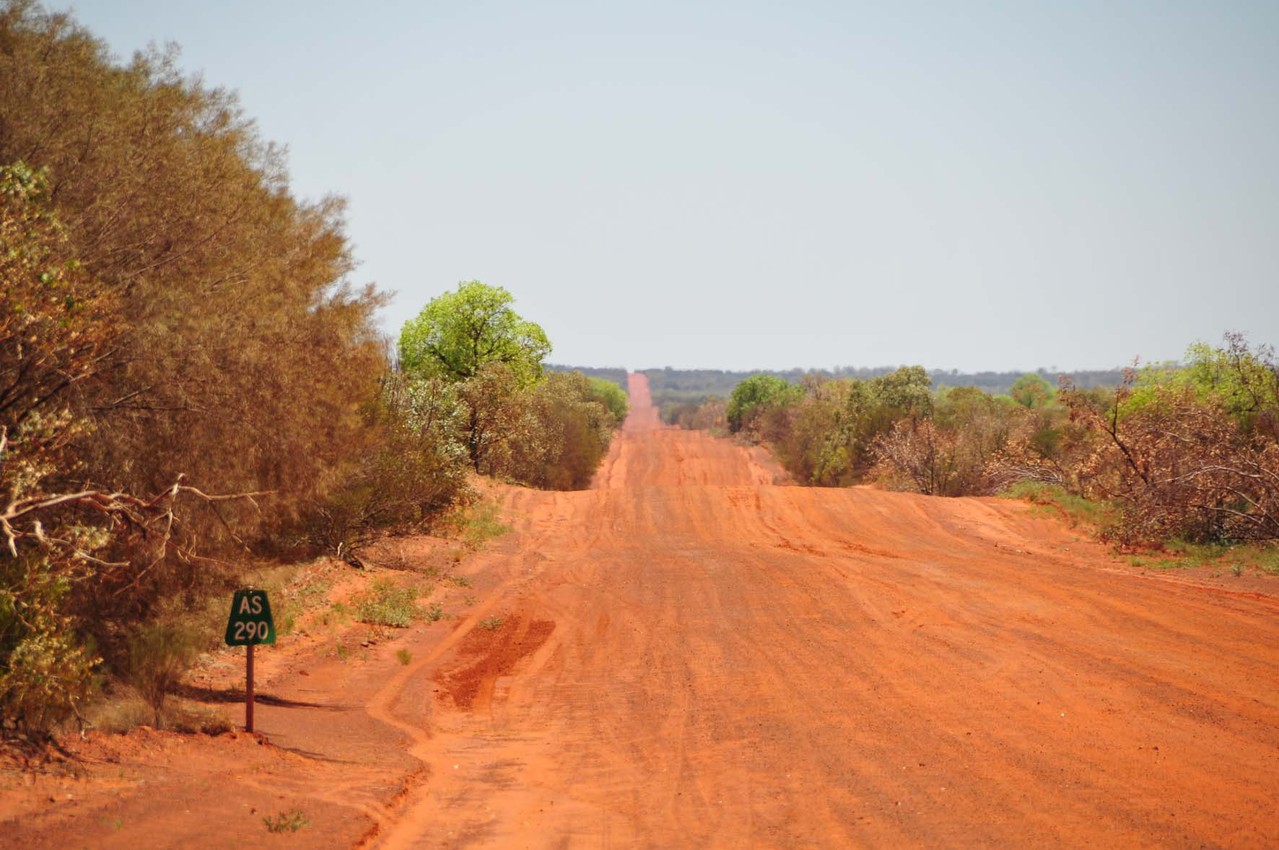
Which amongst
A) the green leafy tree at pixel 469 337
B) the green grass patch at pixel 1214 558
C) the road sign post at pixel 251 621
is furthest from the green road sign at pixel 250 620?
the green leafy tree at pixel 469 337

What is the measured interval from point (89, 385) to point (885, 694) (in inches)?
418

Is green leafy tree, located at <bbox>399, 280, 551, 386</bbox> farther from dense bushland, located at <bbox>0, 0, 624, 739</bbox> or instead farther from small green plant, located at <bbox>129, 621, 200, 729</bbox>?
small green plant, located at <bbox>129, 621, 200, 729</bbox>

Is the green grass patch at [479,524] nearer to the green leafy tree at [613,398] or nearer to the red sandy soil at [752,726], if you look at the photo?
the red sandy soil at [752,726]

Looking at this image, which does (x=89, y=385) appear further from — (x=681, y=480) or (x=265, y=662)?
(x=681, y=480)

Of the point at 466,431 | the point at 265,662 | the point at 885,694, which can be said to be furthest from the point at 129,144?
the point at 466,431

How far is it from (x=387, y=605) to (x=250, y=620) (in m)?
9.36

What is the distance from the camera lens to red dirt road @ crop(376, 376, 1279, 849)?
9750mm

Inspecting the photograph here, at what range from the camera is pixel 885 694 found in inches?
560

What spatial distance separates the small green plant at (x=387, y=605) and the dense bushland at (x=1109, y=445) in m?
17.3

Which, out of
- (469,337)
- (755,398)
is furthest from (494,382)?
(755,398)

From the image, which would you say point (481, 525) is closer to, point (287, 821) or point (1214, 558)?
point (1214, 558)

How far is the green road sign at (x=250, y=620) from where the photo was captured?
35.8ft

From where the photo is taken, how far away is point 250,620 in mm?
10969

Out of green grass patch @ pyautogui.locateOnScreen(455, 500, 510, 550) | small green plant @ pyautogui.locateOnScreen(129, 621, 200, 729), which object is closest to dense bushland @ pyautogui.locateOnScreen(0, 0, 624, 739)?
small green plant @ pyautogui.locateOnScreen(129, 621, 200, 729)
